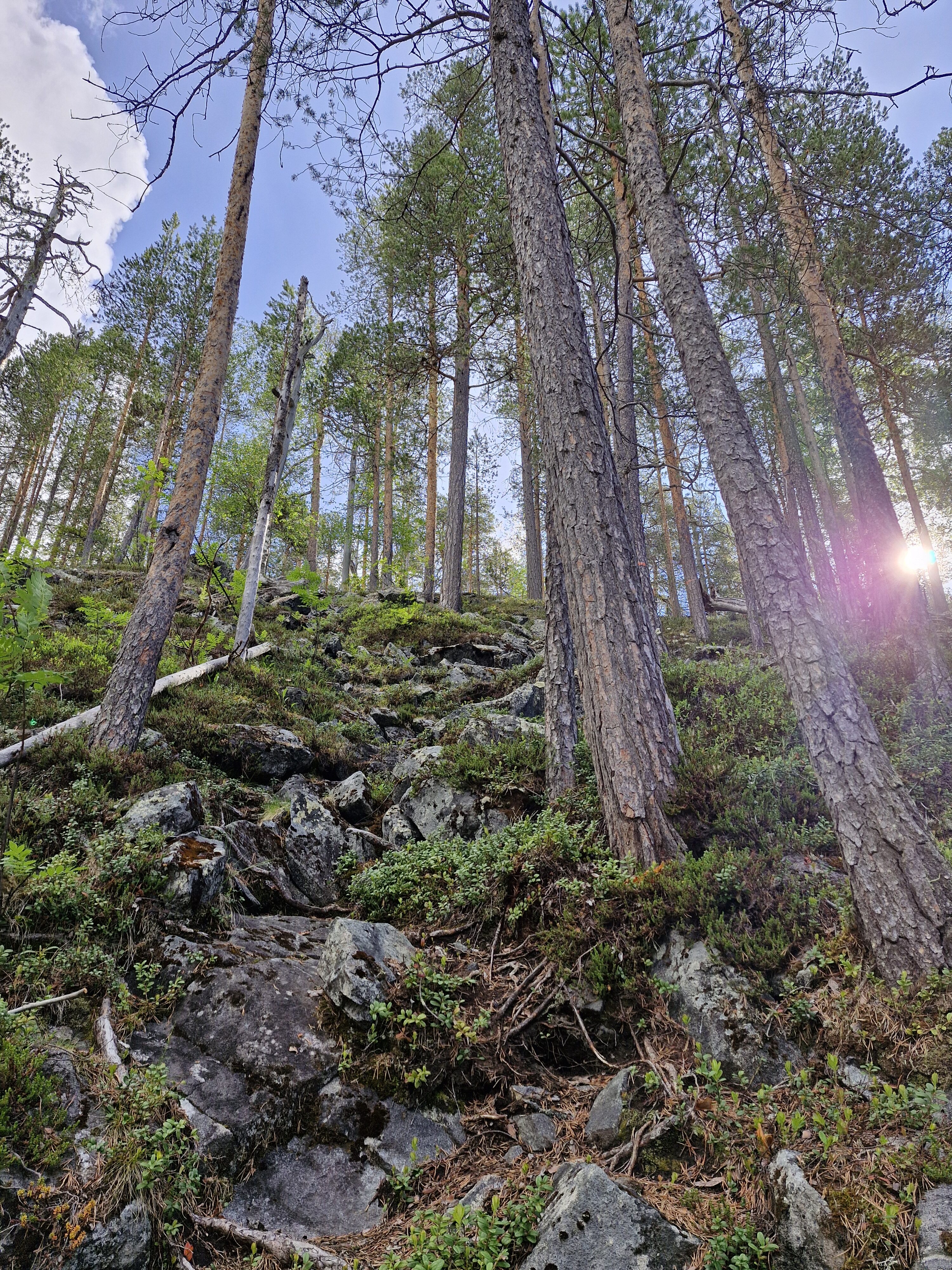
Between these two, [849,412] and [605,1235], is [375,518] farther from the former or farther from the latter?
[605,1235]

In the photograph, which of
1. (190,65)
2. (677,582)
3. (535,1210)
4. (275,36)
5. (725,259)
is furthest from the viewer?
(677,582)

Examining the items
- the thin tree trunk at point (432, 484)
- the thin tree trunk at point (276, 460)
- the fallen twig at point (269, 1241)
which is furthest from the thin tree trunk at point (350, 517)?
the fallen twig at point (269, 1241)

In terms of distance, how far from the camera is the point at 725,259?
7.46 m

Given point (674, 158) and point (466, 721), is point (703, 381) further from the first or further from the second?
point (674, 158)

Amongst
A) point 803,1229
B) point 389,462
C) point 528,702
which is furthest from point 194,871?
point 389,462

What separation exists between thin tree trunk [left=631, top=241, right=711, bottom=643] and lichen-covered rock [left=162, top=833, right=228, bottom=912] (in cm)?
1163

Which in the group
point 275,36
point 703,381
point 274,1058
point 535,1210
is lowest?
point 535,1210

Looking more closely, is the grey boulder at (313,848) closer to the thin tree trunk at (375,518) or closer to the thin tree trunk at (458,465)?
the thin tree trunk at (458,465)

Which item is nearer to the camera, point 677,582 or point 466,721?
point 466,721

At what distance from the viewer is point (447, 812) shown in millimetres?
5609

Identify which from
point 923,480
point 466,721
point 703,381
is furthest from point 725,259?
point 923,480

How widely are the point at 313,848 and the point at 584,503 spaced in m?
4.09

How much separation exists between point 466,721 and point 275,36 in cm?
814

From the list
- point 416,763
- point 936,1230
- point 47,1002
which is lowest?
point 936,1230
